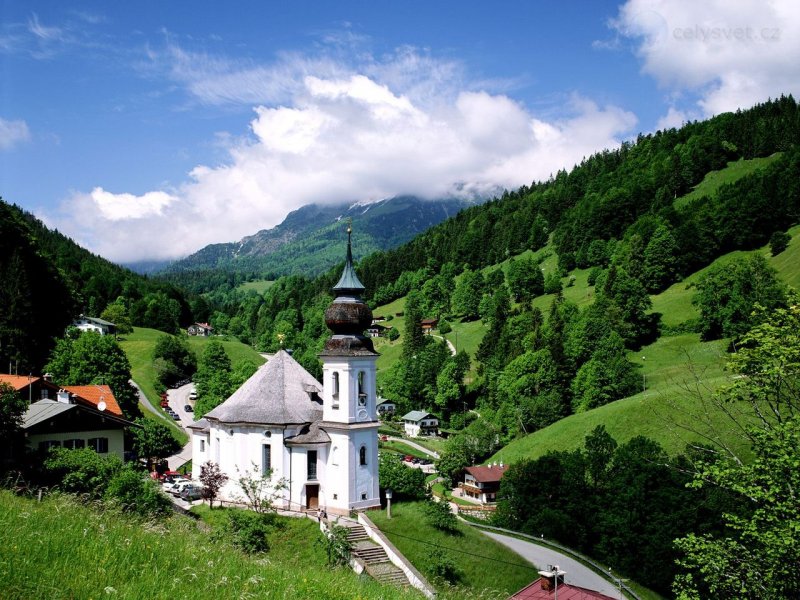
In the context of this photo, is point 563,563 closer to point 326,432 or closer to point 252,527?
point 326,432

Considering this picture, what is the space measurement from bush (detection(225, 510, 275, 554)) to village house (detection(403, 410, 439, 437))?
2719 inches

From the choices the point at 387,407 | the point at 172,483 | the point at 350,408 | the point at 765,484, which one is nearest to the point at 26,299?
the point at 172,483

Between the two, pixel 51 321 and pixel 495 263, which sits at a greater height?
pixel 495 263

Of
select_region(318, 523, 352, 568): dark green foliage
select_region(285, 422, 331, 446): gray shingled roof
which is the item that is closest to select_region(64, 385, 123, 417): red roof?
select_region(285, 422, 331, 446): gray shingled roof

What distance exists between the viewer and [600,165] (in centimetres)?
19488

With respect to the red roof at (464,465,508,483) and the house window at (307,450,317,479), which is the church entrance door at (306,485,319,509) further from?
Answer: the red roof at (464,465,508,483)

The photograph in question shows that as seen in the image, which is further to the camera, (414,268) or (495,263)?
(414,268)

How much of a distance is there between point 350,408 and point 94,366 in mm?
37006

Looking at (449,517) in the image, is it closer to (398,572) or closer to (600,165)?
(398,572)

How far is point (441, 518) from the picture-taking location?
35625 mm

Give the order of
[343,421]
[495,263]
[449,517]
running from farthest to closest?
[495,263], [343,421], [449,517]

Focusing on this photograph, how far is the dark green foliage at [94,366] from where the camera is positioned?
6412 centimetres

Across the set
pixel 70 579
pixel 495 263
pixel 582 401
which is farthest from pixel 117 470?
pixel 495 263

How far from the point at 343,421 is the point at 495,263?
134775mm
